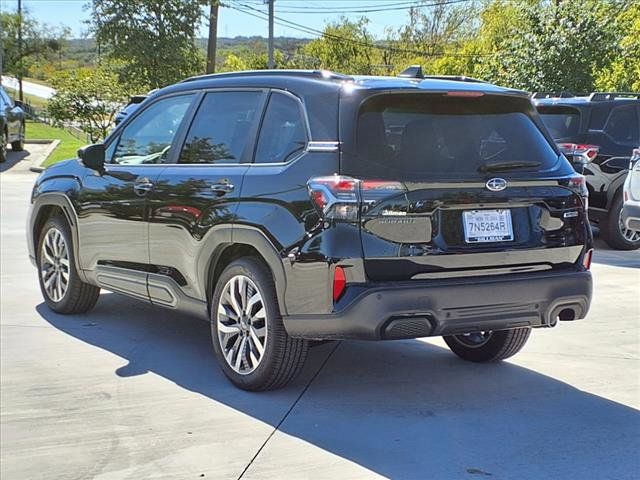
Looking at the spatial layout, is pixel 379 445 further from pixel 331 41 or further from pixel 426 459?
pixel 331 41

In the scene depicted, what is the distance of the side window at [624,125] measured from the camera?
1038 cm

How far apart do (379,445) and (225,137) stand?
216 centimetres

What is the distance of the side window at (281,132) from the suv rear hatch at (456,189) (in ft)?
1.16

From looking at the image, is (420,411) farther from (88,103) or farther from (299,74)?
(88,103)

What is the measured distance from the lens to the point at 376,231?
4023 mm

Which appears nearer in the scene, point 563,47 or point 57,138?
point 563,47

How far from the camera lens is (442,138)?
4.35 metres

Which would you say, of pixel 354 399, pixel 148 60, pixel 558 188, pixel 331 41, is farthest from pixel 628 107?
pixel 331 41

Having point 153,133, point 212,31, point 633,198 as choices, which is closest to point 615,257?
point 633,198

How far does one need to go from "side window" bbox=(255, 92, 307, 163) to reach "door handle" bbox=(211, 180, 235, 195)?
0.72 ft

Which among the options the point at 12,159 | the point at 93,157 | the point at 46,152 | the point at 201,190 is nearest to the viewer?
the point at 201,190

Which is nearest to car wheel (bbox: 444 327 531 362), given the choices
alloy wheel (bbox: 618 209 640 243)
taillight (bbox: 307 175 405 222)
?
taillight (bbox: 307 175 405 222)

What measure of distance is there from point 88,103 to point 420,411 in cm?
2197

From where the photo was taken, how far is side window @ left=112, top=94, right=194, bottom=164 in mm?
5539
